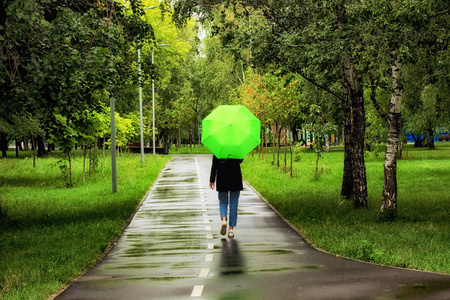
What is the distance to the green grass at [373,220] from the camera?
8.93 m

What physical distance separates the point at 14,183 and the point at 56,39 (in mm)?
16840

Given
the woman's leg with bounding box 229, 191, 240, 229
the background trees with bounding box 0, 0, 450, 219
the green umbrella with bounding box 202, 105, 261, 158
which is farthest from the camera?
the background trees with bounding box 0, 0, 450, 219

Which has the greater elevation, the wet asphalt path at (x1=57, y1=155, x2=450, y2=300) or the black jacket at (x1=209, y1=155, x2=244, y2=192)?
the black jacket at (x1=209, y1=155, x2=244, y2=192)

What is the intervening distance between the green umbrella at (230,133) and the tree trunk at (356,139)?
5.63 m

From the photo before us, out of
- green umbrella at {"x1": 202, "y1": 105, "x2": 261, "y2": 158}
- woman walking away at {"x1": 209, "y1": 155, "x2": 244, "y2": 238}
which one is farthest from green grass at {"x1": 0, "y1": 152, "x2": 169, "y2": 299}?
green umbrella at {"x1": 202, "y1": 105, "x2": 261, "y2": 158}

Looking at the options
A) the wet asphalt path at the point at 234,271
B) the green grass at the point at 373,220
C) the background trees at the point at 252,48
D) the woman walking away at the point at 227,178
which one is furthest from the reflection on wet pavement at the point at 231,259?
the background trees at the point at 252,48

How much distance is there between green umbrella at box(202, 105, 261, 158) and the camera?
1020 centimetres

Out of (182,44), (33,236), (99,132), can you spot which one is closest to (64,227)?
(33,236)

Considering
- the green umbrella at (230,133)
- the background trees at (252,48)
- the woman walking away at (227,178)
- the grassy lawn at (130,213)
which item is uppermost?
the background trees at (252,48)

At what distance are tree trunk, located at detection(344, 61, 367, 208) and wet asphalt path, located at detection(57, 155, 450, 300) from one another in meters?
3.30

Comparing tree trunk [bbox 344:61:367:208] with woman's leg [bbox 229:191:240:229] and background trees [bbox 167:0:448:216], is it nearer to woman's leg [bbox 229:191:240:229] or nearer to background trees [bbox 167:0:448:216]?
background trees [bbox 167:0:448:216]

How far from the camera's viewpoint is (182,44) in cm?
5628

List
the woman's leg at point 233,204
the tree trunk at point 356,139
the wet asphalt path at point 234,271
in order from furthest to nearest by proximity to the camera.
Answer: the tree trunk at point 356,139, the woman's leg at point 233,204, the wet asphalt path at point 234,271

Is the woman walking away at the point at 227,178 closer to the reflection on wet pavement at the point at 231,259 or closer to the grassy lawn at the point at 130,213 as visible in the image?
the reflection on wet pavement at the point at 231,259
